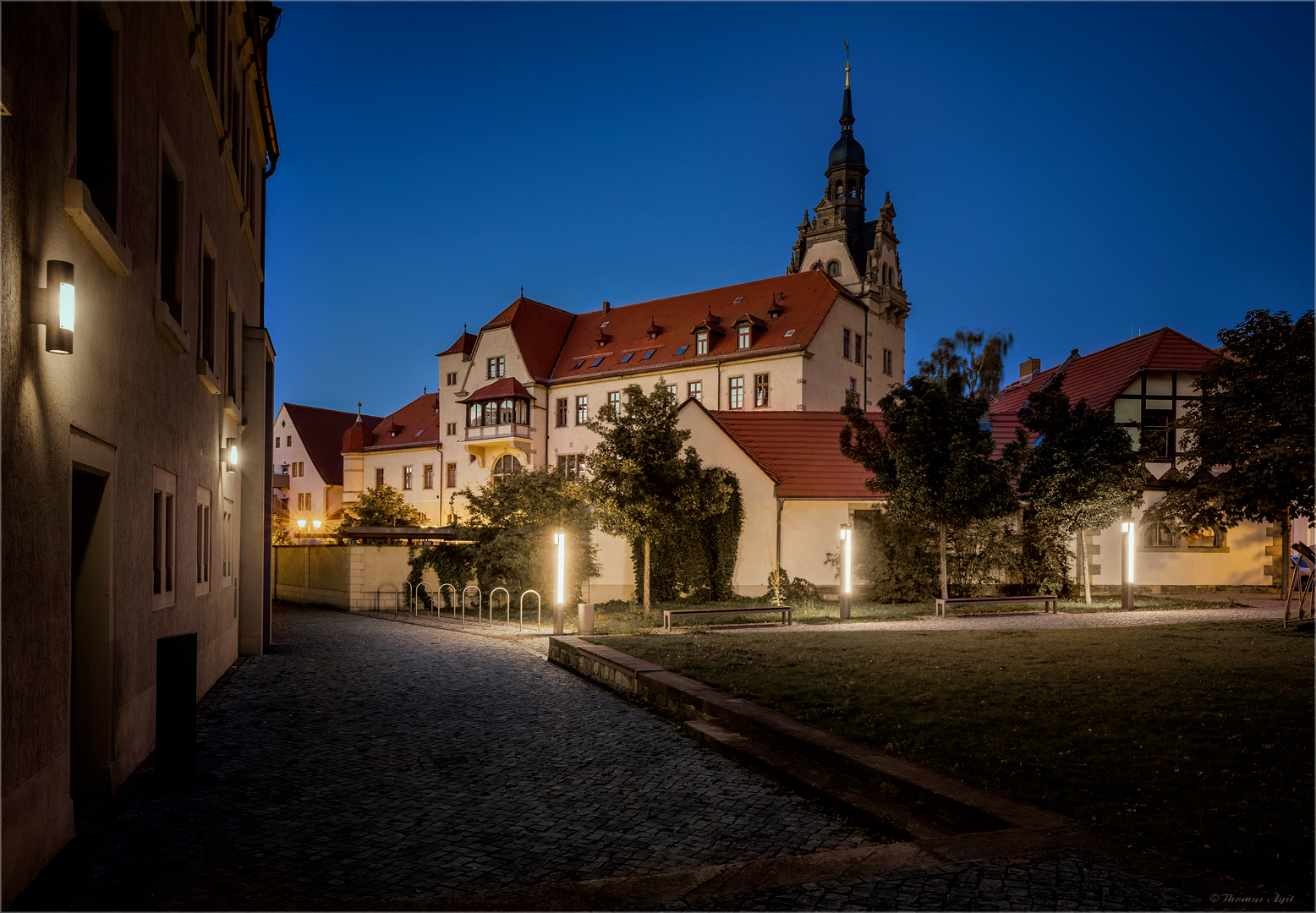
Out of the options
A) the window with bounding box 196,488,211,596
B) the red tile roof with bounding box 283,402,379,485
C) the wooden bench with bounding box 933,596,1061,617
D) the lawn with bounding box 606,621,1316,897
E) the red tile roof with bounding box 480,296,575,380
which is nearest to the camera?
the lawn with bounding box 606,621,1316,897

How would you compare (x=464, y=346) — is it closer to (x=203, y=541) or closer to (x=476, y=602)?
(x=476, y=602)

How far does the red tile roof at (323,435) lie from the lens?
70812 mm

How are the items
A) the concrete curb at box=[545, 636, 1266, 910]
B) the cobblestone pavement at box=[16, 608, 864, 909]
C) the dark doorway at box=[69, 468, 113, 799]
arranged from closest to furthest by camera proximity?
the concrete curb at box=[545, 636, 1266, 910] → the cobblestone pavement at box=[16, 608, 864, 909] → the dark doorway at box=[69, 468, 113, 799]

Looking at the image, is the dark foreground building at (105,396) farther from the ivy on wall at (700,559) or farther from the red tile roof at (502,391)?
the red tile roof at (502,391)

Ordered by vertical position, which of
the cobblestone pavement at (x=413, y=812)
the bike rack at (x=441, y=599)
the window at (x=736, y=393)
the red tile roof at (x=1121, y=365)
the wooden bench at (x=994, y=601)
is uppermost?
the window at (x=736, y=393)

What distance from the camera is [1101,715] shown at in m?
8.10

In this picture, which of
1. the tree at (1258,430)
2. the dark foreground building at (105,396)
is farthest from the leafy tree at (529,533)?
the tree at (1258,430)

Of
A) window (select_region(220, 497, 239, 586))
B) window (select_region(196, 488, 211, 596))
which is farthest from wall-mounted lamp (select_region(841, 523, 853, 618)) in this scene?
window (select_region(196, 488, 211, 596))

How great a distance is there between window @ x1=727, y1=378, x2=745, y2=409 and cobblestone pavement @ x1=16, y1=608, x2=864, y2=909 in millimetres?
38943

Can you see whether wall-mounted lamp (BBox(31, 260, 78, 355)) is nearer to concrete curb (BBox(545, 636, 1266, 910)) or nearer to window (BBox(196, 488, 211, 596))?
concrete curb (BBox(545, 636, 1266, 910))

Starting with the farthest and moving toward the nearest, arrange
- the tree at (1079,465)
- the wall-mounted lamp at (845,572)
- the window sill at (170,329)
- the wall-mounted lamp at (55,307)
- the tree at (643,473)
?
the tree at (1079,465)
the tree at (643,473)
the wall-mounted lamp at (845,572)
the window sill at (170,329)
the wall-mounted lamp at (55,307)

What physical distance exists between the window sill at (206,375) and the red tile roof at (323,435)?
62306 millimetres

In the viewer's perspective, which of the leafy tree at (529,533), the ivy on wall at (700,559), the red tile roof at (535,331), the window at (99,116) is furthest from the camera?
the red tile roof at (535,331)

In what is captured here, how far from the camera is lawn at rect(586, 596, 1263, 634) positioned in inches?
763
